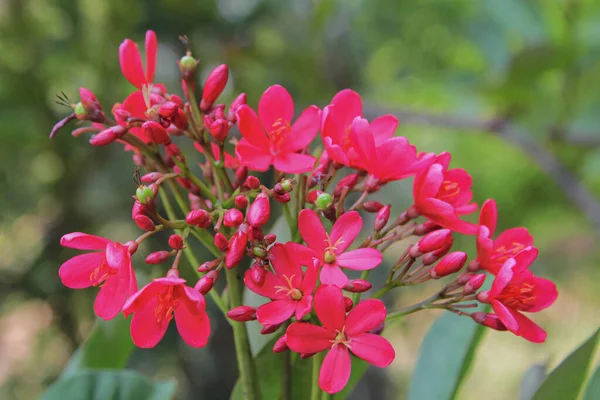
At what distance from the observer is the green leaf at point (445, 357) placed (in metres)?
0.59

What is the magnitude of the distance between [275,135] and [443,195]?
15cm

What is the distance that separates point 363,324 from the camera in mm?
417

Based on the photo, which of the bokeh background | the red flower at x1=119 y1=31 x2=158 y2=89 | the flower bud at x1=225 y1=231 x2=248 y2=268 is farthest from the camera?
the bokeh background

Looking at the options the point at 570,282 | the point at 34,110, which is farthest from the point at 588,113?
the point at 34,110

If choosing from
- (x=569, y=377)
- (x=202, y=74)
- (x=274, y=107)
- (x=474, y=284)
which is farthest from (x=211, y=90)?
(x=202, y=74)

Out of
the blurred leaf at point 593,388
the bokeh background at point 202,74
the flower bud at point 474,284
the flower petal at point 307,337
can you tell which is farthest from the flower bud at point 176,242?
the bokeh background at point 202,74

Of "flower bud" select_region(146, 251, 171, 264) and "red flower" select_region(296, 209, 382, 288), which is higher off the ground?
"red flower" select_region(296, 209, 382, 288)

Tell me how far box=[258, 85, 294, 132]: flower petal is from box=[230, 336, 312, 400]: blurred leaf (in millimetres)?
196

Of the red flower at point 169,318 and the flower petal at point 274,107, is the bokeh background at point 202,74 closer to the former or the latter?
the flower petal at point 274,107

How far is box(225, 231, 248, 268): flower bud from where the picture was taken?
0.40 metres

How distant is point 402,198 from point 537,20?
576 mm

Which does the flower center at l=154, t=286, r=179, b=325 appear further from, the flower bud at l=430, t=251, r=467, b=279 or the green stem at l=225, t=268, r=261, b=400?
the flower bud at l=430, t=251, r=467, b=279

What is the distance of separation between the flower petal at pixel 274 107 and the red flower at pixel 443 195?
0.42ft

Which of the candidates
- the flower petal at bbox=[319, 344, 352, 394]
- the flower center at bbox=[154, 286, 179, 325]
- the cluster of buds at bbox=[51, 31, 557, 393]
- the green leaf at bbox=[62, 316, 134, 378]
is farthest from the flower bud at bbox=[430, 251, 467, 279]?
the green leaf at bbox=[62, 316, 134, 378]
